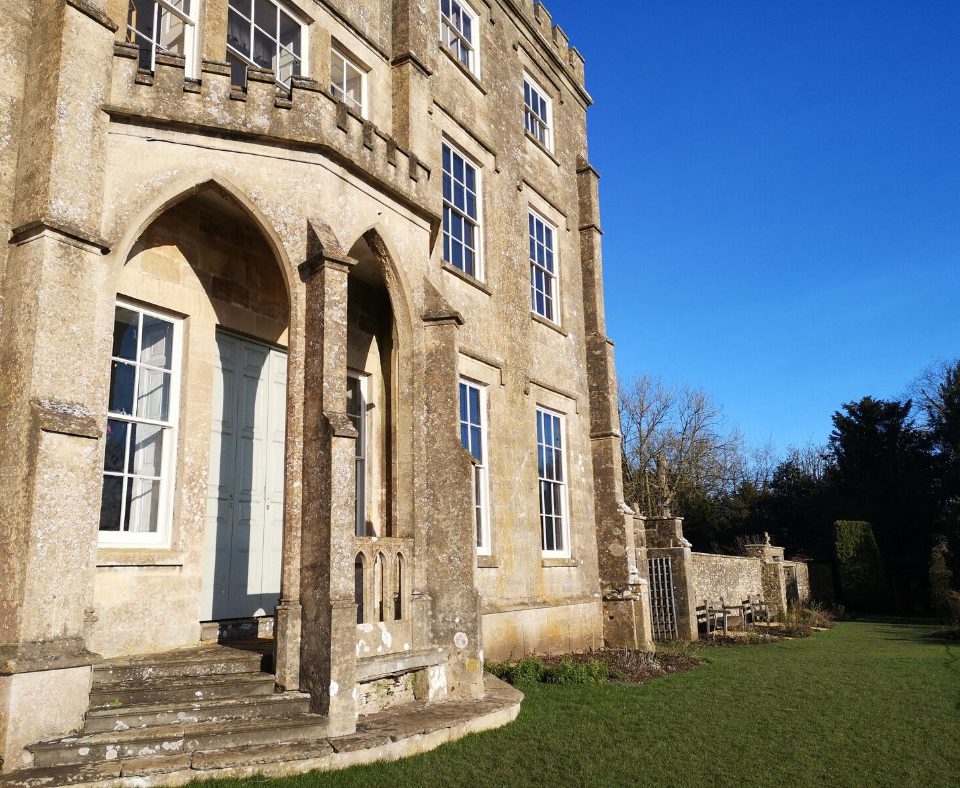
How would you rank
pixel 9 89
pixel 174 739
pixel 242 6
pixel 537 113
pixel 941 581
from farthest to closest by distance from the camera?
pixel 941 581 → pixel 537 113 → pixel 242 6 → pixel 9 89 → pixel 174 739

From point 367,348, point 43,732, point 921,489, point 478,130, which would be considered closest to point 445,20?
point 478,130

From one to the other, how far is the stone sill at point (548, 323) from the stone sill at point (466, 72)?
12.6ft

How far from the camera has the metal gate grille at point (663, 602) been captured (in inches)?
676

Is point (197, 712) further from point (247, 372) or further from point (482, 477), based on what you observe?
point (482, 477)

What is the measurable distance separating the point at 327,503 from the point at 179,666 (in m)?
1.72

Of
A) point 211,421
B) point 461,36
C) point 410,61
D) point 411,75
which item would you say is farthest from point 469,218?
point 211,421

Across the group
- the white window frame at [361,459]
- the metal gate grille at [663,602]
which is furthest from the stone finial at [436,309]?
the metal gate grille at [663,602]

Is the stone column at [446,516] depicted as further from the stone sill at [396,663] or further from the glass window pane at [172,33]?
the glass window pane at [172,33]

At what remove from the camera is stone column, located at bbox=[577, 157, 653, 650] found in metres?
13.9

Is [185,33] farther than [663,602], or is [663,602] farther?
[663,602]

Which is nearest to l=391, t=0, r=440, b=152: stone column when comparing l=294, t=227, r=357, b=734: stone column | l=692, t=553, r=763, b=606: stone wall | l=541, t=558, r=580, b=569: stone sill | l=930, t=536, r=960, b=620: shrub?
l=294, t=227, r=357, b=734: stone column

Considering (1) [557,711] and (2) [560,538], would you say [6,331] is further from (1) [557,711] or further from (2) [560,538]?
(2) [560,538]

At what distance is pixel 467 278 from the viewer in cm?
1162

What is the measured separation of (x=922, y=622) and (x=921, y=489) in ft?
30.9
